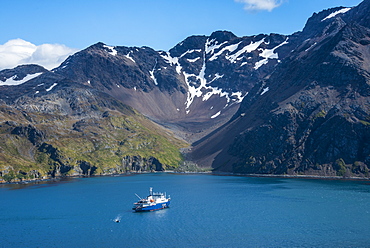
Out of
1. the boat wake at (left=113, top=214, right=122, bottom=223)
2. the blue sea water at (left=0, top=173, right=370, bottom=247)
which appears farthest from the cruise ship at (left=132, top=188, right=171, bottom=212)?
the boat wake at (left=113, top=214, right=122, bottom=223)

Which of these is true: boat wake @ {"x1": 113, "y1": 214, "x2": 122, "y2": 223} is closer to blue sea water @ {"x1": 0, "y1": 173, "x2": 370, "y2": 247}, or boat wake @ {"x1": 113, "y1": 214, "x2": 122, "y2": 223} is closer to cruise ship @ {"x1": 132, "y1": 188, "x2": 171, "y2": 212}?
blue sea water @ {"x1": 0, "y1": 173, "x2": 370, "y2": 247}

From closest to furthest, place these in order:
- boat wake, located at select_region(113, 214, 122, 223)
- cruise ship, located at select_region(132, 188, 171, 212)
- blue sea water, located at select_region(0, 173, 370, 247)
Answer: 1. blue sea water, located at select_region(0, 173, 370, 247)
2. boat wake, located at select_region(113, 214, 122, 223)
3. cruise ship, located at select_region(132, 188, 171, 212)

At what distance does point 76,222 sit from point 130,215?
18531mm

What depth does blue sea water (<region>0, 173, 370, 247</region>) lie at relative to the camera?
10306 cm

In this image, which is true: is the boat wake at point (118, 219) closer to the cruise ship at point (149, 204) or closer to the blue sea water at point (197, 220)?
the blue sea water at point (197, 220)

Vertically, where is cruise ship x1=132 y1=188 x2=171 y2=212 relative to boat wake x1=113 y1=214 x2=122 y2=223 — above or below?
above

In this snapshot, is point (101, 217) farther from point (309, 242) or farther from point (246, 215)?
point (309, 242)

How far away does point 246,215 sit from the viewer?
440 feet

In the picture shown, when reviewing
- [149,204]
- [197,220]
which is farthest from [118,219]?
[197,220]

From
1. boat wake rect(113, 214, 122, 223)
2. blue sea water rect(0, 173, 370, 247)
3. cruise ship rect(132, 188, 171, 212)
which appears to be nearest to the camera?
blue sea water rect(0, 173, 370, 247)

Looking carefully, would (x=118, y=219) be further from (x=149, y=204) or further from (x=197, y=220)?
(x=197, y=220)

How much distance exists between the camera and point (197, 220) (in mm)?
126625

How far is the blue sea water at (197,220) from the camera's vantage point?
338 feet

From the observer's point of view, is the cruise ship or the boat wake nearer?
the boat wake
